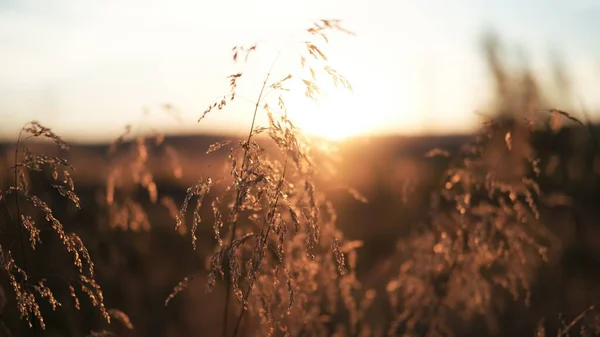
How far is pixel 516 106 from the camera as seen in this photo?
7328 millimetres

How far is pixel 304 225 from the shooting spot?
11.5ft

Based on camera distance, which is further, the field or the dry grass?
the field

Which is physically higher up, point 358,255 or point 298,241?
point 298,241

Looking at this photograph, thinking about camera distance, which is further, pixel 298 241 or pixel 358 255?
pixel 358 255

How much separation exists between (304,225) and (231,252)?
1308 millimetres

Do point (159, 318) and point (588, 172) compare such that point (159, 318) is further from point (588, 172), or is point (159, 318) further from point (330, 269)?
point (588, 172)

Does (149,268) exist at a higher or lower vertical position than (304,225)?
lower

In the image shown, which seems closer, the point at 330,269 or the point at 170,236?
the point at 330,269

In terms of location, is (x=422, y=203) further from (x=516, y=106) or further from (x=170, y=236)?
(x=170, y=236)

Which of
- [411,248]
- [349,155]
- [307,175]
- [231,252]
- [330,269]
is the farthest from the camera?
[349,155]

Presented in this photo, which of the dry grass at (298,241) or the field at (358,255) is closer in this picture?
the dry grass at (298,241)

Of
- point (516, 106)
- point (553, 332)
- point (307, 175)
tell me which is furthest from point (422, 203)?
point (307, 175)

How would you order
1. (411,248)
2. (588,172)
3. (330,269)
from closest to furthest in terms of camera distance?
1. (330,269)
2. (411,248)
3. (588,172)

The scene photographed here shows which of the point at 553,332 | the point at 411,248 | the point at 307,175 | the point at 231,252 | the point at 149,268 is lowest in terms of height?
the point at 553,332
